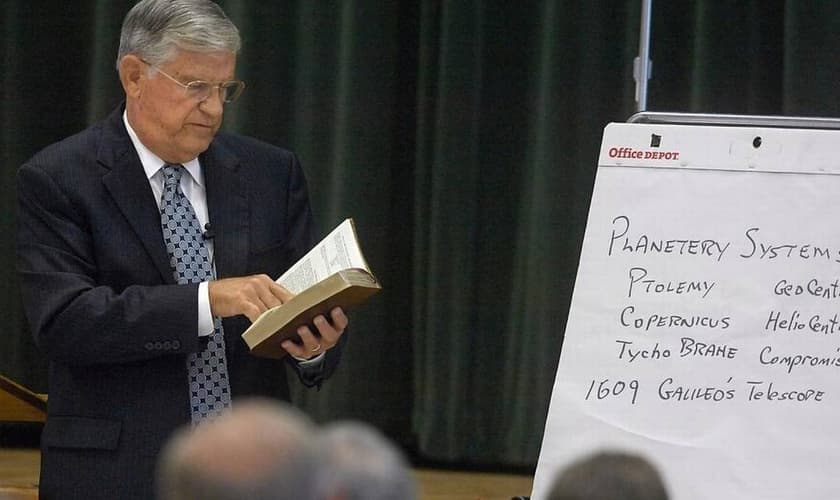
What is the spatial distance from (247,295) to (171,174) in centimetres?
36

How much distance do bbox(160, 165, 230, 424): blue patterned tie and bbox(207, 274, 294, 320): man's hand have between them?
0.48 ft

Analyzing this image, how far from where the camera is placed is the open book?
258 cm

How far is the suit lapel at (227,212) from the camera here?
284cm

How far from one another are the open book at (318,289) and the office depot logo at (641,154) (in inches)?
26.5

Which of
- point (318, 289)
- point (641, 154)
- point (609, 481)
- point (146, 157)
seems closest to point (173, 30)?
point (146, 157)

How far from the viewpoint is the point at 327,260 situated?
271 centimetres

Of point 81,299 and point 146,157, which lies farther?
point 146,157

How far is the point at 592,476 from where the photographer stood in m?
1.32

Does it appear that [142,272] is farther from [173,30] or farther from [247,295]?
[173,30]

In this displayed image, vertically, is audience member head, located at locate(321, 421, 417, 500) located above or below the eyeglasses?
below

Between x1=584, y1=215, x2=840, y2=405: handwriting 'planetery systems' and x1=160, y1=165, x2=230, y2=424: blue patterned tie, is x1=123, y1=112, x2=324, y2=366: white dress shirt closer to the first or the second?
x1=160, y1=165, x2=230, y2=424: blue patterned tie

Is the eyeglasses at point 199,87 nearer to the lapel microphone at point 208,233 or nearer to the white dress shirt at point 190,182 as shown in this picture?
the white dress shirt at point 190,182

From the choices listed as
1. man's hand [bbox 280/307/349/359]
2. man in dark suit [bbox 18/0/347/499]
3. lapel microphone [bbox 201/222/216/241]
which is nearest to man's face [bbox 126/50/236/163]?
man in dark suit [bbox 18/0/347/499]

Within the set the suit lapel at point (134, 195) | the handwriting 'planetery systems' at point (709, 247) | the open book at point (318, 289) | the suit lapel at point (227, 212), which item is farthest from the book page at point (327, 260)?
the handwriting 'planetery systems' at point (709, 247)
